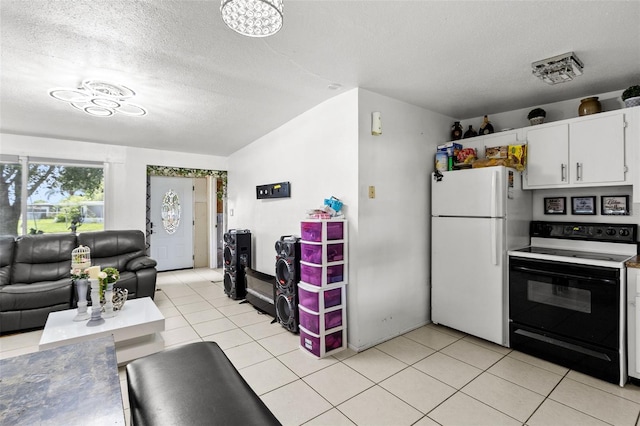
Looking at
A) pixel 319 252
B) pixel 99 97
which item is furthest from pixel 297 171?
pixel 99 97

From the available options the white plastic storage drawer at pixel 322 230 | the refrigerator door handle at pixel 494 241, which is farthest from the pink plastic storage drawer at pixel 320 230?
the refrigerator door handle at pixel 494 241

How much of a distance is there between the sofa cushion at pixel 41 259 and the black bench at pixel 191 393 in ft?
11.1

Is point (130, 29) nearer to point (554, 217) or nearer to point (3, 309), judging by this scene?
point (3, 309)

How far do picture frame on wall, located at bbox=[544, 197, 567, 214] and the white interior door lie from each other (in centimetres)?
654

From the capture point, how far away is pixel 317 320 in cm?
270

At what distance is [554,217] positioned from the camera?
10.5ft

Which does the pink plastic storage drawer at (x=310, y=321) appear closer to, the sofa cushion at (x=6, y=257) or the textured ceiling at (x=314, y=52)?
the textured ceiling at (x=314, y=52)

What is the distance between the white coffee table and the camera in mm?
2404

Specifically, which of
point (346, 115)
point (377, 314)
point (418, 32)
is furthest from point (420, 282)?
point (418, 32)

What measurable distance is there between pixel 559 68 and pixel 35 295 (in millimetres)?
5648

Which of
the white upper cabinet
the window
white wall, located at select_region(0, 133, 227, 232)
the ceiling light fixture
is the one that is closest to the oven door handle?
the white upper cabinet

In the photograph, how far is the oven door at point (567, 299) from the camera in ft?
7.63

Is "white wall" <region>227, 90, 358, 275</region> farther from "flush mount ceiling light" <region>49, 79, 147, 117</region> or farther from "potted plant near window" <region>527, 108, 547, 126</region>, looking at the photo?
"potted plant near window" <region>527, 108, 547, 126</region>

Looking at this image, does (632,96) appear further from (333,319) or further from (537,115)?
(333,319)
